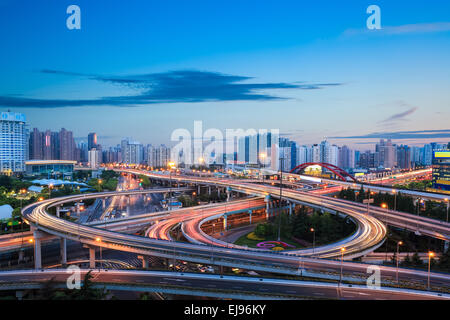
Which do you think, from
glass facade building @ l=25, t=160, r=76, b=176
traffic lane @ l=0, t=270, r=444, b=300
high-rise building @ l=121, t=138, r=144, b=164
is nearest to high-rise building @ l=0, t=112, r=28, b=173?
glass facade building @ l=25, t=160, r=76, b=176

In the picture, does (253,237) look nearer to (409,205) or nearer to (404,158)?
(409,205)

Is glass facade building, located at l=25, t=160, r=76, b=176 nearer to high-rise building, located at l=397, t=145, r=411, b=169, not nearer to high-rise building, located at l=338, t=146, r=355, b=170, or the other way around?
high-rise building, located at l=338, t=146, r=355, b=170

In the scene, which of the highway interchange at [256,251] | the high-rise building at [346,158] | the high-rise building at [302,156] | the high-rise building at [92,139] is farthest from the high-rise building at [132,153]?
the highway interchange at [256,251]

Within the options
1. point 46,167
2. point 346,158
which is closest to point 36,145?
point 46,167

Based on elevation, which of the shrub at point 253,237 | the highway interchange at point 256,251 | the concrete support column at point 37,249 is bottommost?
the shrub at point 253,237

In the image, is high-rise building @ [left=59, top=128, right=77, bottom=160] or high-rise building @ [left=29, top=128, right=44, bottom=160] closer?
high-rise building @ [left=29, top=128, right=44, bottom=160]

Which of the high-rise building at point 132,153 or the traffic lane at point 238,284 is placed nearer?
the traffic lane at point 238,284

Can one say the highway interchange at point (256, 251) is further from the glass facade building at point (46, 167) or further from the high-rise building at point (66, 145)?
the high-rise building at point (66, 145)
